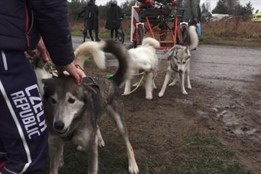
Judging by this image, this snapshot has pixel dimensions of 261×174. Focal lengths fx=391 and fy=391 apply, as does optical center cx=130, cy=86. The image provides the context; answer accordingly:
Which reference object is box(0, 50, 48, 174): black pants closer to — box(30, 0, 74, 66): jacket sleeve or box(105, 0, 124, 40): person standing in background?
box(30, 0, 74, 66): jacket sleeve

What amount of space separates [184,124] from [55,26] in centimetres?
310

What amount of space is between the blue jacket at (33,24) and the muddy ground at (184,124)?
180 cm

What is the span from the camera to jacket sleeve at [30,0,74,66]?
167 cm

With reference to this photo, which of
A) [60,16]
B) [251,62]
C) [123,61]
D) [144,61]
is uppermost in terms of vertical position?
[60,16]

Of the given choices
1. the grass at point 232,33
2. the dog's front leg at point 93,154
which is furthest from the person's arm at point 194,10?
the dog's front leg at point 93,154

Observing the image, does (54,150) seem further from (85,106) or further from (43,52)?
(43,52)

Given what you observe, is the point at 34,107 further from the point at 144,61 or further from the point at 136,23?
the point at 136,23

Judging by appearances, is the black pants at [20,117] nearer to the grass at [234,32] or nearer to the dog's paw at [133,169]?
the dog's paw at [133,169]

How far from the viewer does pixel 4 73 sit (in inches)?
66.3

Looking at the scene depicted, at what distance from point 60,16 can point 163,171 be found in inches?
80.6

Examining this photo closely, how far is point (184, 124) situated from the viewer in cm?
460

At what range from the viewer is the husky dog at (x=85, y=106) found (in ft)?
8.18

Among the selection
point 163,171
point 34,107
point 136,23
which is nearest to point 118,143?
point 163,171

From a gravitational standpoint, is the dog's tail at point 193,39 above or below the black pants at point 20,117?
below
